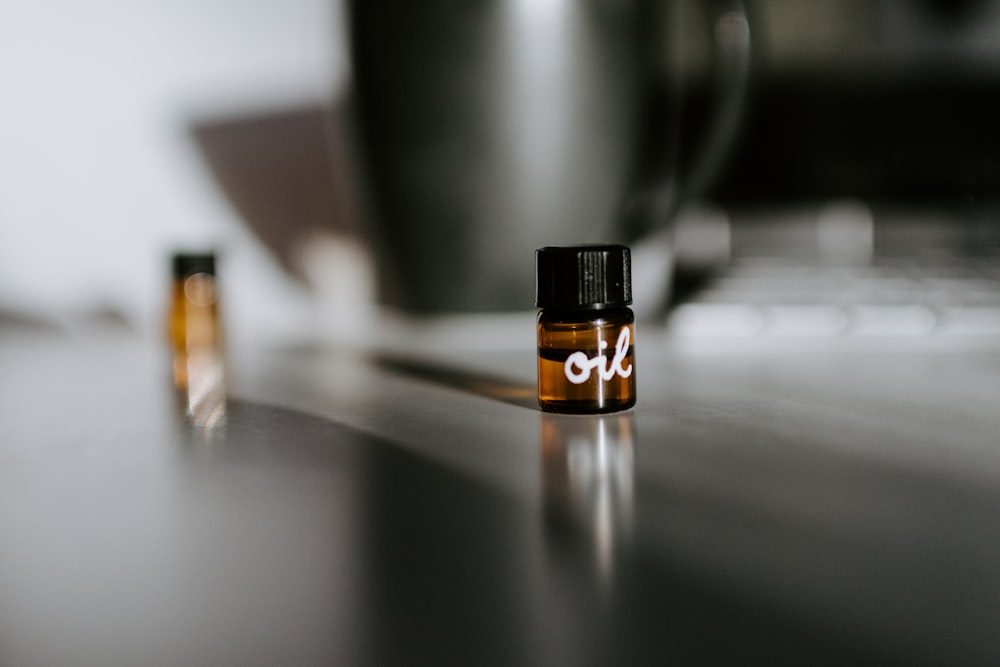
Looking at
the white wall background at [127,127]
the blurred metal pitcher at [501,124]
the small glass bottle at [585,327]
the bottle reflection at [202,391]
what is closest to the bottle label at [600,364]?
the small glass bottle at [585,327]

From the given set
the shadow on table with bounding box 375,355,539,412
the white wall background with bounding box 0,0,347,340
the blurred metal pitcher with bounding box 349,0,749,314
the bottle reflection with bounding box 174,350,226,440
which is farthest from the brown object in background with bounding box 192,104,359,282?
the shadow on table with bounding box 375,355,539,412

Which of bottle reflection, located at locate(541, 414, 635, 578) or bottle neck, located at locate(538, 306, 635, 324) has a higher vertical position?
bottle neck, located at locate(538, 306, 635, 324)

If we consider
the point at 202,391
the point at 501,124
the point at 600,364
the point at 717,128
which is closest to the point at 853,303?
the point at 717,128

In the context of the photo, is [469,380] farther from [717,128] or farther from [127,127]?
[127,127]

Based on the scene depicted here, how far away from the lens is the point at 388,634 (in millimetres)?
197

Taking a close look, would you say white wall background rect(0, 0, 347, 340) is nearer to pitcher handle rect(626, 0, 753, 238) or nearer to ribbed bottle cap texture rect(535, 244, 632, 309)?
pitcher handle rect(626, 0, 753, 238)

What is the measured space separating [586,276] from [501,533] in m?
0.23

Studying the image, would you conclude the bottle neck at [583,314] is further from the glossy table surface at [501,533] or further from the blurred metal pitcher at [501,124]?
the blurred metal pitcher at [501,124]

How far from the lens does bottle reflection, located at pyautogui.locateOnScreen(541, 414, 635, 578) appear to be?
265 millimetres

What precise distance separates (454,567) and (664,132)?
0.83 m

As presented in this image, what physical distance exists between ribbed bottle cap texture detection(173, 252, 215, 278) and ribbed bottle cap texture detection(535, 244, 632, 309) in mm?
506

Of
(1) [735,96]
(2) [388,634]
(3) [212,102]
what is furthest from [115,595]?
(3) [212,102]

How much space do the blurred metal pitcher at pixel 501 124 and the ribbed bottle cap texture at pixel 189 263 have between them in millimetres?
209

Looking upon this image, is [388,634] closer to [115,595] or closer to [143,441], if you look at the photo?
[115,595]
